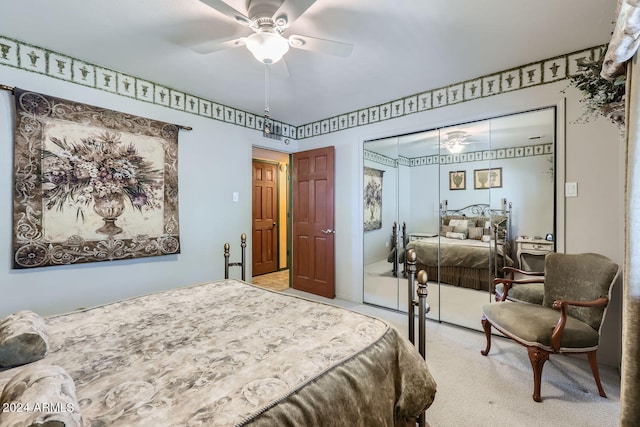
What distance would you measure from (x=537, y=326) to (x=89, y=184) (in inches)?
148

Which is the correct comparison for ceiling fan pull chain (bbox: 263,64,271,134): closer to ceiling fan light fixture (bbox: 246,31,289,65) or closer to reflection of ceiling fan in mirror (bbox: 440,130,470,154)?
ceiling fan light fixture (bbox: 246,31,289,65)

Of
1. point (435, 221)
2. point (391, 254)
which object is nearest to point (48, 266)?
point (391, 254)

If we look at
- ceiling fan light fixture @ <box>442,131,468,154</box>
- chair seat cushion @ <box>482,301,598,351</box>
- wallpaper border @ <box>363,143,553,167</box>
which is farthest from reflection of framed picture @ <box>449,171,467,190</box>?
chair seat cushion @ <box>482,301,598,351</box>

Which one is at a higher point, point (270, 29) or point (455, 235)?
point (270, 29)

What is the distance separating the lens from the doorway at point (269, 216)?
17.4 ft

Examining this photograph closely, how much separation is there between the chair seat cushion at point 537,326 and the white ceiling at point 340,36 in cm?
208

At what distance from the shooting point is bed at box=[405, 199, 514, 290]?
281 centimetres

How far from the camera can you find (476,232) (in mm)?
2992

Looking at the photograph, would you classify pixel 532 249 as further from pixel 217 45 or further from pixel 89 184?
pixel 89 184

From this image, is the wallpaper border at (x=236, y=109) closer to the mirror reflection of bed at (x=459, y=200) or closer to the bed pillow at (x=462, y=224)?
the mirror reflection of bed at (x=459, y=200)

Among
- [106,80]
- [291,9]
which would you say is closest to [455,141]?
[291,9]

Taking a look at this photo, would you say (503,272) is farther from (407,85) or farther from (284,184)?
(284,184)

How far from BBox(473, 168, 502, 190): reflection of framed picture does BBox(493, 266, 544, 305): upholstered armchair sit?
815 millimetres

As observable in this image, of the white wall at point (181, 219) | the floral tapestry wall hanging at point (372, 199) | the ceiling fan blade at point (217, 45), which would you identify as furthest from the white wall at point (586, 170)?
the white wall at point (181, 219)
